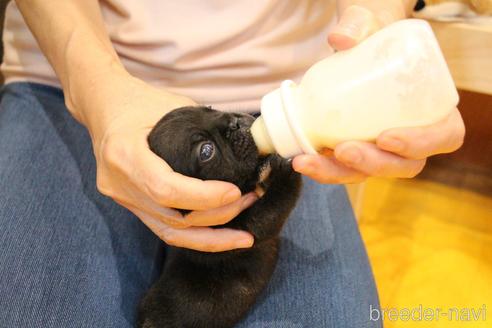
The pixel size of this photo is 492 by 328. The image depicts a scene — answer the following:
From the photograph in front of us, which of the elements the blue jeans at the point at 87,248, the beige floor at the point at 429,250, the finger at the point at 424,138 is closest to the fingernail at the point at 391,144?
the finger at the point at 424,138

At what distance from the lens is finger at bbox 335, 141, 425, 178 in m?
0.59

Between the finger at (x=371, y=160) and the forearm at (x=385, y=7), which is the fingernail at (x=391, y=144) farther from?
the forearm at (x=385, y=7)

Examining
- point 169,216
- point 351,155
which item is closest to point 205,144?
point 169,216

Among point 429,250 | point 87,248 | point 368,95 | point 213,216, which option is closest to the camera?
Result: point 368,95

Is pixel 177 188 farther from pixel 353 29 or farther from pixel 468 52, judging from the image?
pixel 468 52

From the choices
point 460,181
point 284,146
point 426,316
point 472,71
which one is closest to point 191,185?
point 284,146

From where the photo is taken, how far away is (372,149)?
1.99 feet

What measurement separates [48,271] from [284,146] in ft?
1.50

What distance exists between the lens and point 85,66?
862mm

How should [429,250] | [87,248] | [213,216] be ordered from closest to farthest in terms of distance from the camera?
[213,216] → [87,248] → [429,250]

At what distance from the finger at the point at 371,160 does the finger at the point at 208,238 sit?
221 millimetres

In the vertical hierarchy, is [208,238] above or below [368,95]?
below

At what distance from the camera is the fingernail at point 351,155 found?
588mm

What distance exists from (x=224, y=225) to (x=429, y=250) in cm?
84
